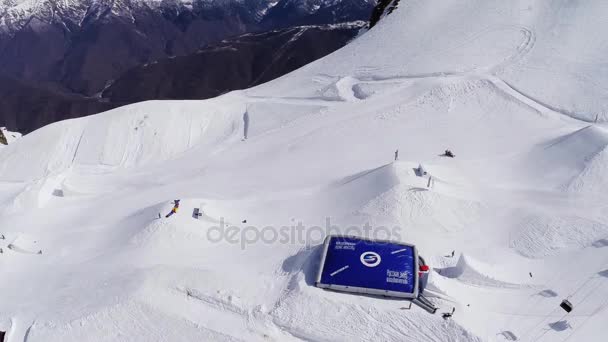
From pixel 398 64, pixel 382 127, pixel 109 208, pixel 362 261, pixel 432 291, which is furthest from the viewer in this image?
pixel 398 64

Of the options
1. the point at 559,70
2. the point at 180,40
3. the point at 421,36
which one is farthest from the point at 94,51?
the point at 559,70

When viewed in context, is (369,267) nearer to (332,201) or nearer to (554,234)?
(332,201)

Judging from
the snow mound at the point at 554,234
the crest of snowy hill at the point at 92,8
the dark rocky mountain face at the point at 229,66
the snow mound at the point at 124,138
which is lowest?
the snow mound at the point at 554,234

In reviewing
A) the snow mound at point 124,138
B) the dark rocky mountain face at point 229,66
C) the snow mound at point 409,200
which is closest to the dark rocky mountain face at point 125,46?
the dark rocky mountain face at point 229,66

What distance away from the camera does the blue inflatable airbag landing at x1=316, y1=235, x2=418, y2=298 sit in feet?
42.1

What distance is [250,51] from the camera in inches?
3612

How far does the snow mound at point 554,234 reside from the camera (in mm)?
14609

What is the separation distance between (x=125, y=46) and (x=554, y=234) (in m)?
145

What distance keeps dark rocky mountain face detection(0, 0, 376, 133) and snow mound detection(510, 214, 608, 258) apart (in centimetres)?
7168

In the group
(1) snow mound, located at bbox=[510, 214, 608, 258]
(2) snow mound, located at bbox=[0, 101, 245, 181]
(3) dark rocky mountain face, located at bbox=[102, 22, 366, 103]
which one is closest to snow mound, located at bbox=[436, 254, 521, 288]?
(1) snow mound, located at bbox=[510, 214, 608, 258]

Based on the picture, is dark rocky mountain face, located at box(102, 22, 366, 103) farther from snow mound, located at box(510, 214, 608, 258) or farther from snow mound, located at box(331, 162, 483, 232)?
snow mound, located at box(510, 214, 608, 258)

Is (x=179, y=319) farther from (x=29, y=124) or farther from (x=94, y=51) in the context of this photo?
(x=94, y=51)

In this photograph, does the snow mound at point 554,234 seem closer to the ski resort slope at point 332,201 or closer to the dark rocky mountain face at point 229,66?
the ski resort slope at point 332,201

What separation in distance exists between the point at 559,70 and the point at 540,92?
3437 millimetres
